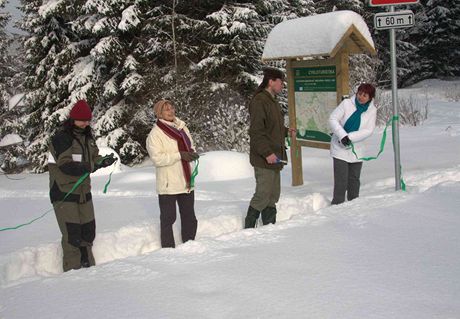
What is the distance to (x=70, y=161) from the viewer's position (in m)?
4.20

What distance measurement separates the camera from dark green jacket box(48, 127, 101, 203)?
4.20 meters

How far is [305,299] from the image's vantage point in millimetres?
2990

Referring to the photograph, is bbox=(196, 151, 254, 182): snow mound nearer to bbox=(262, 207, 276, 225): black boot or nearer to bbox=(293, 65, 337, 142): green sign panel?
bbox=(293, 65, 337, 142): green sign panel

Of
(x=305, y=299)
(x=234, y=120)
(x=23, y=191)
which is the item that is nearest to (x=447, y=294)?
(x=305, y=299)

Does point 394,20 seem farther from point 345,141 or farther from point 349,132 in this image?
point 345,141

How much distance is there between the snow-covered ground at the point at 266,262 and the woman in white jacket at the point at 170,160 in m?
0.57

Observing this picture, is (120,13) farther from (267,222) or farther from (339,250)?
(339,250)

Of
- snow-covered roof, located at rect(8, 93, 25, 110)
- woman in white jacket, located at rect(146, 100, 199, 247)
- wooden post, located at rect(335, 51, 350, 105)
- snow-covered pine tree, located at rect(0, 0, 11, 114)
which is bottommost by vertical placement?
woman in white jacket, located at rect(146, 100, 199, 247)

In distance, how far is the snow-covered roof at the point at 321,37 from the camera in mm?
6215

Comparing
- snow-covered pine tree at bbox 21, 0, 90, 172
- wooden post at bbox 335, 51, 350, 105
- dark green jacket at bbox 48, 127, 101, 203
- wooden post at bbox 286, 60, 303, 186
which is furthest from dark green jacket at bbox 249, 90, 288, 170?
snow-covered pine tree at bbox 21, 0, 90, 172

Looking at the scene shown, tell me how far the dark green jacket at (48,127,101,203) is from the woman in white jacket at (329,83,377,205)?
2809mm

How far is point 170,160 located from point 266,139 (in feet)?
3.50

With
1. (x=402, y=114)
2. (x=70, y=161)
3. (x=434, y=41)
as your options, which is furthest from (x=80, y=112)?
(x=434, y=41)

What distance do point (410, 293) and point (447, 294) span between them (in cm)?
22
